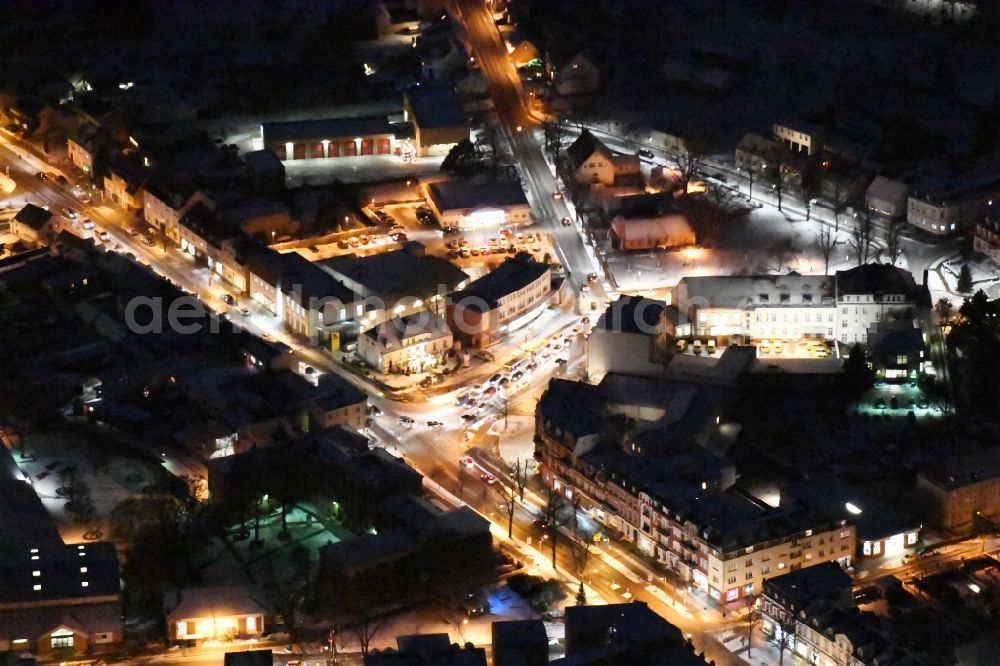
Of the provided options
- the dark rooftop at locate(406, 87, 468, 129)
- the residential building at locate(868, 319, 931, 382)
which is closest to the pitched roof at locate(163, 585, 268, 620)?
the residential building at locate(868, 319, 931, 382)

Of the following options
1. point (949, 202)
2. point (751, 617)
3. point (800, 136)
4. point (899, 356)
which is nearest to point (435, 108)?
point (800, 136)

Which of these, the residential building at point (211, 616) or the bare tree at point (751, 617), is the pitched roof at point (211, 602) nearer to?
the residential building at point (211, 616)

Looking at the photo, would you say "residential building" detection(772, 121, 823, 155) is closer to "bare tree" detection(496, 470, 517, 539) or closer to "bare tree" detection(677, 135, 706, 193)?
"bare tree" detection(677, 135, 706, 193)

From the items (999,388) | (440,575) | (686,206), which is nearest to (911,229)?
(686,206)

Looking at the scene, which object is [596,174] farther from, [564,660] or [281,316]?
[564,660]

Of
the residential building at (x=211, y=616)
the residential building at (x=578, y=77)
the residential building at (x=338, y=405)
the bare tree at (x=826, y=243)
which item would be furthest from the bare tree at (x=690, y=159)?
the residential building at (x=211, y=616)
